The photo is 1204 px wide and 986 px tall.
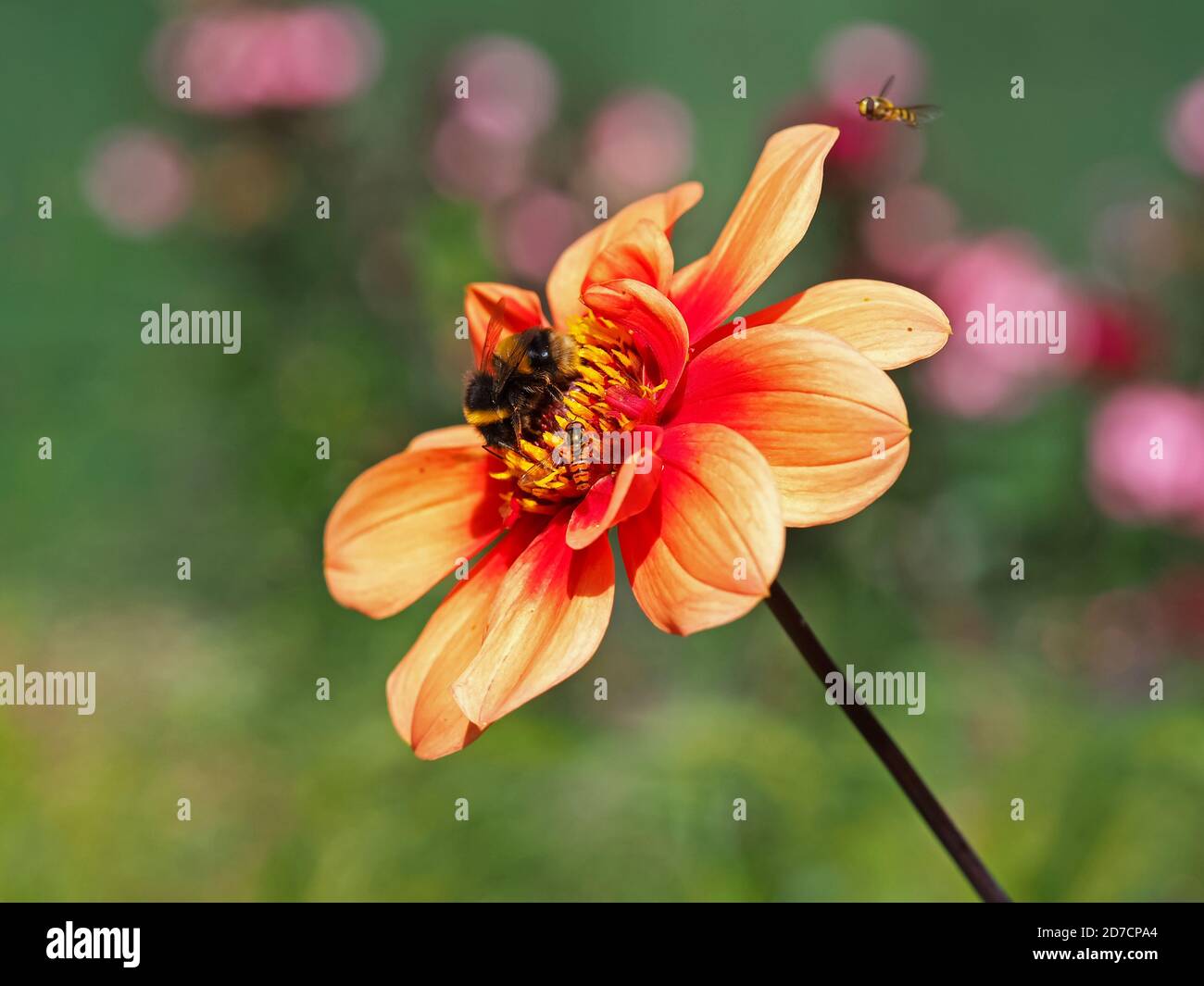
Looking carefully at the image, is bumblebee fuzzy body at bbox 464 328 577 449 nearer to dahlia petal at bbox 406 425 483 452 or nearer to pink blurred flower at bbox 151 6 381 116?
dahlia petal at bbox 406 425 483 452

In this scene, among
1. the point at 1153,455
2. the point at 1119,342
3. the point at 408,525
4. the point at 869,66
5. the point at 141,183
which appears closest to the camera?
the point at 408,525

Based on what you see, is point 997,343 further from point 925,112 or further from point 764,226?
point 764,226

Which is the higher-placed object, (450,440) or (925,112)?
(925,112)

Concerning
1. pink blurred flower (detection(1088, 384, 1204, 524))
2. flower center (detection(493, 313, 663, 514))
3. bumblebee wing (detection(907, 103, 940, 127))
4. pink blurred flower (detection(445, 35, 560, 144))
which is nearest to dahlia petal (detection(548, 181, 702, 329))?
flower center (detection(493, 313, 663, 514))

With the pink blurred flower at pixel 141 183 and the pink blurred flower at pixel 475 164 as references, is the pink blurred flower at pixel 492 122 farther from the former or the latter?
the pink blurred flower at pixel 141 183

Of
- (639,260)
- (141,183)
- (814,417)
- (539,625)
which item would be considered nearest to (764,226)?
(639,260)

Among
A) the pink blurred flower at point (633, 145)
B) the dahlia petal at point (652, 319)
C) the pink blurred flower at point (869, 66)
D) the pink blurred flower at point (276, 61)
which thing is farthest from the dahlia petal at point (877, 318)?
the pink blurred flower at point (276, 61)
